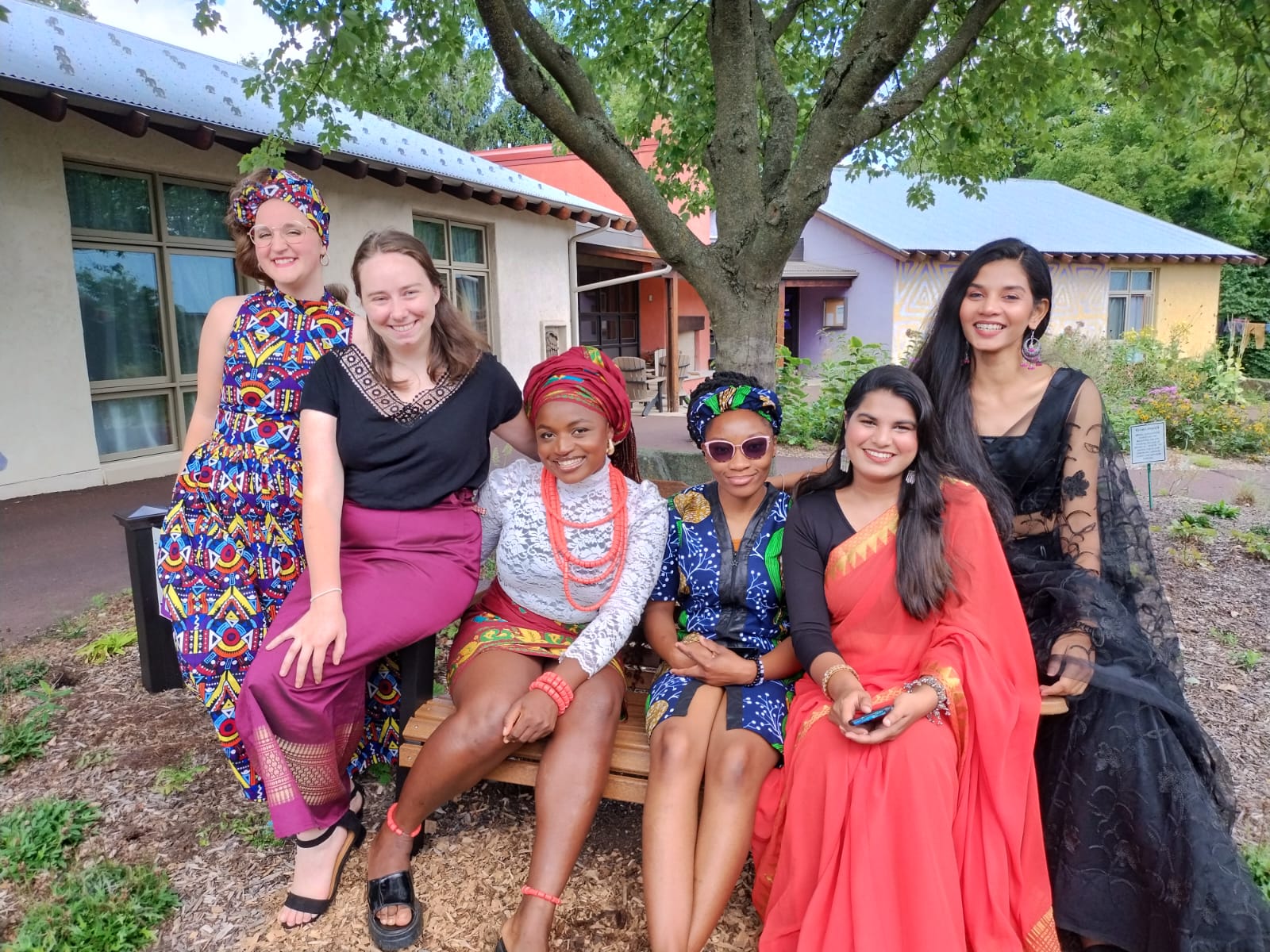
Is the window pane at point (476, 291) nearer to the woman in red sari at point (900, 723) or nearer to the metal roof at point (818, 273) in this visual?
A: the metal roof at point (818, 273)

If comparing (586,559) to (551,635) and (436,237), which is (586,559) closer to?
(551,635)

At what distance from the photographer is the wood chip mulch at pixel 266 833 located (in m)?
2.12

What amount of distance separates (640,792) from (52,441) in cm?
623

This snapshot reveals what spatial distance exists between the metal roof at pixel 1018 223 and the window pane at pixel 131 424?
15163 millimetres

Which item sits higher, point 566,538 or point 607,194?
point 607,194

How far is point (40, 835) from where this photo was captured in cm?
245

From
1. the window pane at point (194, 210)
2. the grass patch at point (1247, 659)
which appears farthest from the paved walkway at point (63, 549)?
the grass patch at point (1247, 659)

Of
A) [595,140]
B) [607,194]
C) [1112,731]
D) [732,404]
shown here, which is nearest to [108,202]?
[595,140]

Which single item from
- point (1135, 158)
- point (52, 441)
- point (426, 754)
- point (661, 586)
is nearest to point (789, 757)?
point (661, 586)

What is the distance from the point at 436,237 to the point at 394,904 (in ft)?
30.4

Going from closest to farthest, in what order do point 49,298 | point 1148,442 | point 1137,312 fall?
point 1148,442 < point 49,298 < point 1137,312

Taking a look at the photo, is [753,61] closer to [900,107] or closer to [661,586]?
[900,107]

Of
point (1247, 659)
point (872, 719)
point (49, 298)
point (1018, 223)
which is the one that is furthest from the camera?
point (1018, 223)

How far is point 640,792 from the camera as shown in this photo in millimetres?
2152
